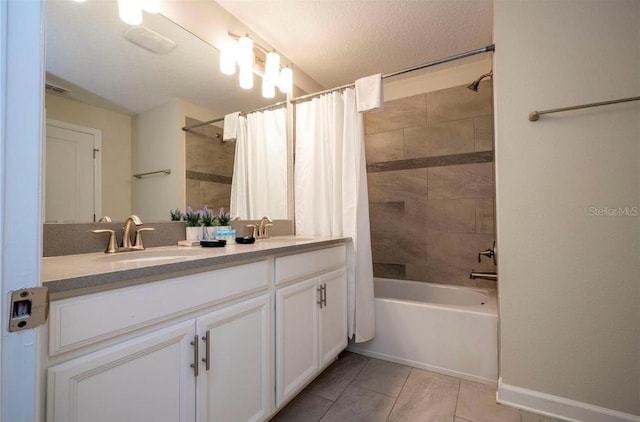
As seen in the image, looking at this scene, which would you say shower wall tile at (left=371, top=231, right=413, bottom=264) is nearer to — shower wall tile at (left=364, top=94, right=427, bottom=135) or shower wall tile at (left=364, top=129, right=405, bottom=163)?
shower wall tile at (left=364, top=129, right=405, bottom=163)

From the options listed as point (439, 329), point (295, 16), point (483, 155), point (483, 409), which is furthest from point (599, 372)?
point (295, 16)

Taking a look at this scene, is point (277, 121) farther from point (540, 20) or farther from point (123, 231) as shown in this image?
point (540, 20)

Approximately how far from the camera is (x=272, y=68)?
2023 millimetres

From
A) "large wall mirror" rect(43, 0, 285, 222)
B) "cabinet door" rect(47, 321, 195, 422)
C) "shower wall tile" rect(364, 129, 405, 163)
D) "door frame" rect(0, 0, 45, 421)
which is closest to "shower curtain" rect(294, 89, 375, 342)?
"large wall mirror" rect(43, 0, 285, 222)

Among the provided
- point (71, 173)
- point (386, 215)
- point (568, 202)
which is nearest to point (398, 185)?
point (386, 215)

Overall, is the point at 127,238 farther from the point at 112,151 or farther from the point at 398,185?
the point at 398,185

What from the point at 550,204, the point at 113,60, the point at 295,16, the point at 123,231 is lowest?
the point at 123,231

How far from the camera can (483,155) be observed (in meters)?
2.44

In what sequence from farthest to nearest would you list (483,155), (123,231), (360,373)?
(483,155)
(360,373)
(123,231)

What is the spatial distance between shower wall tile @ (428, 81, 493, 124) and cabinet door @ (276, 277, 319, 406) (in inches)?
78.9

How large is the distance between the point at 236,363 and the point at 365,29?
2192mm

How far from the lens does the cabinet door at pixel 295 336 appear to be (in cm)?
130

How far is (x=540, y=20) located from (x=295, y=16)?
1396 millimetres

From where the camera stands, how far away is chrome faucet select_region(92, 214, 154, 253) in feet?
3.83
